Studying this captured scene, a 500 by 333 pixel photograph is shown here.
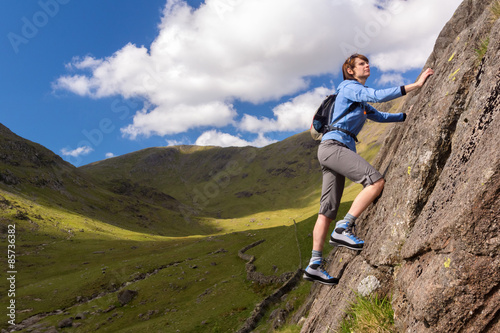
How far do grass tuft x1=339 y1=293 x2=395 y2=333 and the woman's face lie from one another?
6.17 m

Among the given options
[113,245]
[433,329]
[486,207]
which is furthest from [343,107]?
[113,245]

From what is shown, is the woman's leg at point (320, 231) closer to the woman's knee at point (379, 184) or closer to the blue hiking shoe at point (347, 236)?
the blue hiking shoe at point (347, 236)

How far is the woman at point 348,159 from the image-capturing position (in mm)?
7730

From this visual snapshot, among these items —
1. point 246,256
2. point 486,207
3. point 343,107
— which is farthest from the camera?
point 246,256

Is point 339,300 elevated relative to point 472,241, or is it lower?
lower

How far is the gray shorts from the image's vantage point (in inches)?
305

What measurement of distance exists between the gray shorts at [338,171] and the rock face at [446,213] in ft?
2.50

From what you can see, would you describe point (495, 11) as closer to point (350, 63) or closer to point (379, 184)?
point (350, 63)

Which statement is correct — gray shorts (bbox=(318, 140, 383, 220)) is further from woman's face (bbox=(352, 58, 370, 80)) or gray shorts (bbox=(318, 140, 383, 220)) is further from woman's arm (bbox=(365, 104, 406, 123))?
woman's face (bbox=(352, 58, 370, 80))

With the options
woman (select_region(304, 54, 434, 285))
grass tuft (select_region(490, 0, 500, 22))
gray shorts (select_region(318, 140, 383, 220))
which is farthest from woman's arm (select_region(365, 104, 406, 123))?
grass tuft (select_region(490, 0, 500, 22))

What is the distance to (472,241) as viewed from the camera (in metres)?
4.69

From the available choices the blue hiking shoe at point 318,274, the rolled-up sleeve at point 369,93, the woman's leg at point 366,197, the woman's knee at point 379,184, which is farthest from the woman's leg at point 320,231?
the rolled-up sleeve at point 369,93

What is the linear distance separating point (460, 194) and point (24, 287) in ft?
263

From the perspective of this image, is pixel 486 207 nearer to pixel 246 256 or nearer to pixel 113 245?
pixel 246 256
